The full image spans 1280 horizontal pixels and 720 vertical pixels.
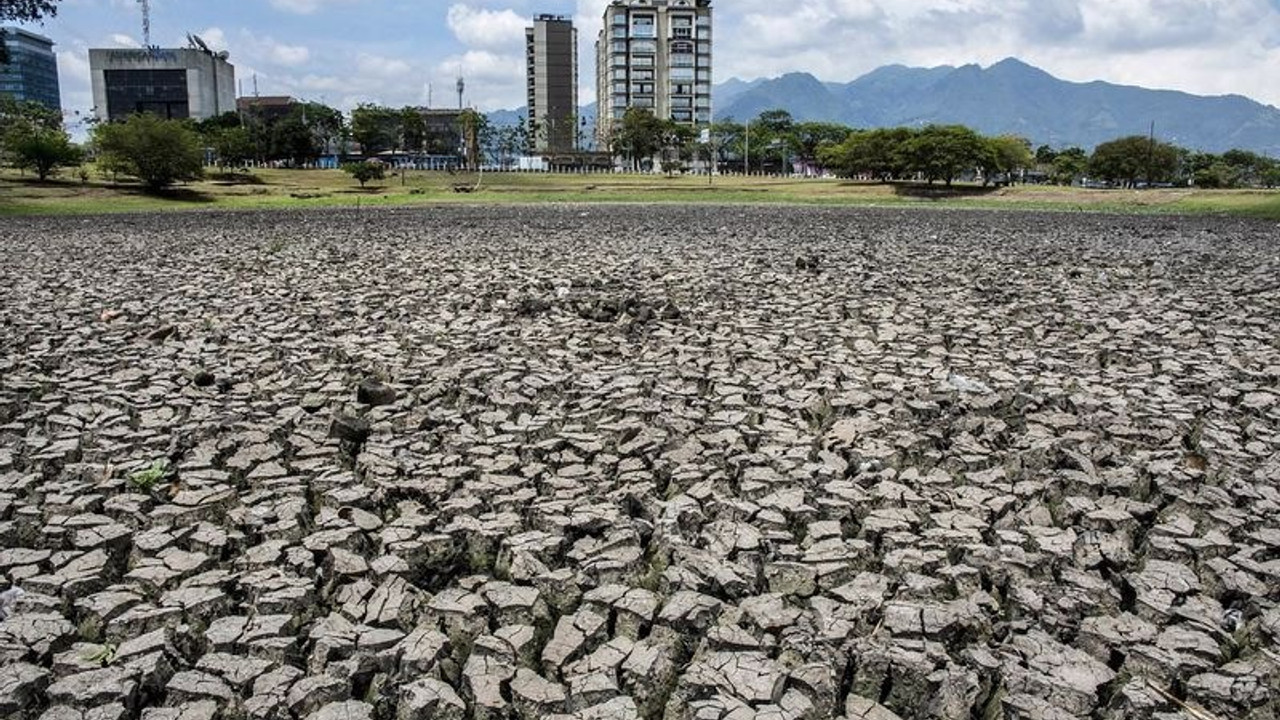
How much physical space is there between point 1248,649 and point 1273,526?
1.39 meters

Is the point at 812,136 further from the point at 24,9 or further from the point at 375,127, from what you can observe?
the point at 24,9

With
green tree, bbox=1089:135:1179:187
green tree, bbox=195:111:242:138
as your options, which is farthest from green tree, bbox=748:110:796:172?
green tree, bbox=195:111:242:138

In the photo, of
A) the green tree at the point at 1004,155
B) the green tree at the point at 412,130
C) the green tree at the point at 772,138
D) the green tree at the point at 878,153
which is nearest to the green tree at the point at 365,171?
the green tree at the point at 878,153

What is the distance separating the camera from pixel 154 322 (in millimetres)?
10234

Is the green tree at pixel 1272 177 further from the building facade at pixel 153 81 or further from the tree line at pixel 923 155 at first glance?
the building facade at pixel 153 81

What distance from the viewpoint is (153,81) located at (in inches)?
6658

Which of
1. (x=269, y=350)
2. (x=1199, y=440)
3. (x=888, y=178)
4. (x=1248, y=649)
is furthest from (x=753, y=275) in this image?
(x=888, y=178)

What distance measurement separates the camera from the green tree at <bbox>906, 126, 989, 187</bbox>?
74.2m

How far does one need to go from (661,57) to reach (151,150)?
457ft

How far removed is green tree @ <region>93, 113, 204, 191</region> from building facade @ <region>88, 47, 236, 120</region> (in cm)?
12549

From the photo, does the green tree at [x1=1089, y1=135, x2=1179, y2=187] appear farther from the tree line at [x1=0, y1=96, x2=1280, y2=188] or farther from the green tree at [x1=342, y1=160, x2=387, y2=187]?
the green tree at [x1=342, y1=160, x2=387, y2=187]

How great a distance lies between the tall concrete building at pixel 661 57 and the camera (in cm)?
17800

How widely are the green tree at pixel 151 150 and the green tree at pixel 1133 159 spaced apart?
322ft

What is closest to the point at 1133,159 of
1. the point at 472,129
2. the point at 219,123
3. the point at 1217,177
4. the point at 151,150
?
the point at 1217,177
